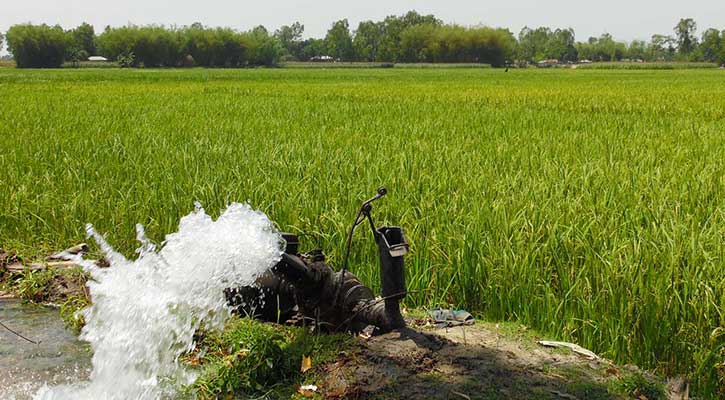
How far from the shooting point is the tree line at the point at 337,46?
95.3 m

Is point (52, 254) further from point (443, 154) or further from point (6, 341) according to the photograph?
point (443, 154)

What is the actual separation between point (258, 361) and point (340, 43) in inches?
4913

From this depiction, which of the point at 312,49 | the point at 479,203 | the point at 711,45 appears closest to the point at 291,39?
the point at 312,49

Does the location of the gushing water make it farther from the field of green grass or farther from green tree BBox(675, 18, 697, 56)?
green tree BBox(675, 18, 697, 56)

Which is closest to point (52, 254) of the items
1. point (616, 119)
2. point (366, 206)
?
point (366, 206)

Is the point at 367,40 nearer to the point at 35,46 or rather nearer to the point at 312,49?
the point at 312,49

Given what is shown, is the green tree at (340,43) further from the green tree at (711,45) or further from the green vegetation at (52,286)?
the green vegetation at (52,286)

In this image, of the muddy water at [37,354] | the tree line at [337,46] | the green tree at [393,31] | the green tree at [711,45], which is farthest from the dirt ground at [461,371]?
the green tree at [711,45]

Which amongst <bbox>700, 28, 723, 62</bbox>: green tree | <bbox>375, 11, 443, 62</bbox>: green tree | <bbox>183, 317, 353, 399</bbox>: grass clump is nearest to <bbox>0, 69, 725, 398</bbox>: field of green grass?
<bbox>183, 317, 353, 399</bbox>: grass clump

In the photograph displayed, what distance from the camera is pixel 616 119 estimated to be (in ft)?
30.9

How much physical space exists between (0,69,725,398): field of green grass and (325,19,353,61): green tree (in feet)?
385

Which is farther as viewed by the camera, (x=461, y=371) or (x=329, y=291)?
(x=329, y=291)

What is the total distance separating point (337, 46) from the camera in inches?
4897

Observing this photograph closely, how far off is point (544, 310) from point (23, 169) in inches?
171
